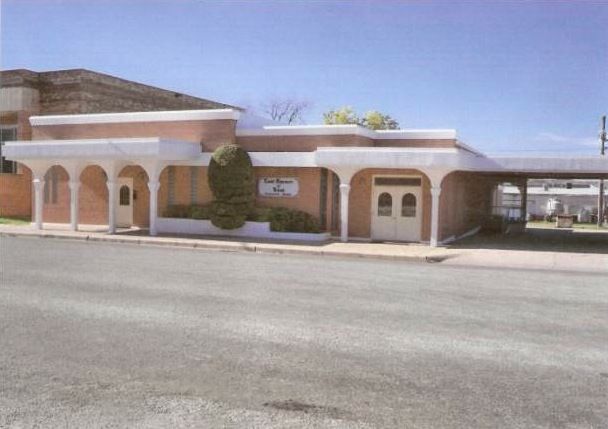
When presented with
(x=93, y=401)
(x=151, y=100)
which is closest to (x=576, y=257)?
(x=93, y=401)

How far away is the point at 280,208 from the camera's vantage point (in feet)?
82.8

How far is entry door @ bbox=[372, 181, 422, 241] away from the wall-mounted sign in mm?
3226

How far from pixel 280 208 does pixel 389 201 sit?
14.0 feet

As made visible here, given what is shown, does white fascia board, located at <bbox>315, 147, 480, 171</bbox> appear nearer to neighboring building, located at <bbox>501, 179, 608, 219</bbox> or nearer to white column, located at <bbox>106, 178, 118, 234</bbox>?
white column, located at <bbox>106, 178, 118, 234</bbox>

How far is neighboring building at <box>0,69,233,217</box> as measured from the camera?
34.5 meters

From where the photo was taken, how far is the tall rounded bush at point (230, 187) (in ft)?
80.4

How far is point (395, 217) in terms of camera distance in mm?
24469

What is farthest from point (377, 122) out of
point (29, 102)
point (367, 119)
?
point (29, 102)

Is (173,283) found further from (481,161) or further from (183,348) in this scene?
(481,161)

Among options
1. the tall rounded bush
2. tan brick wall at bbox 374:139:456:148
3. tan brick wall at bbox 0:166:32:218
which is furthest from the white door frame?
tan brick wall at bbox 0:166:32:218

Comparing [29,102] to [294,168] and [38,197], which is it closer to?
[38,197]

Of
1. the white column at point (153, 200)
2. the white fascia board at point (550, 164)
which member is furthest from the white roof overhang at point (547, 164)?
the white column at point (153, 200)

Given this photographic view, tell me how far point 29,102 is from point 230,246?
20046 millimetres

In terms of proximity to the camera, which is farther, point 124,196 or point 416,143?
point 124,196
